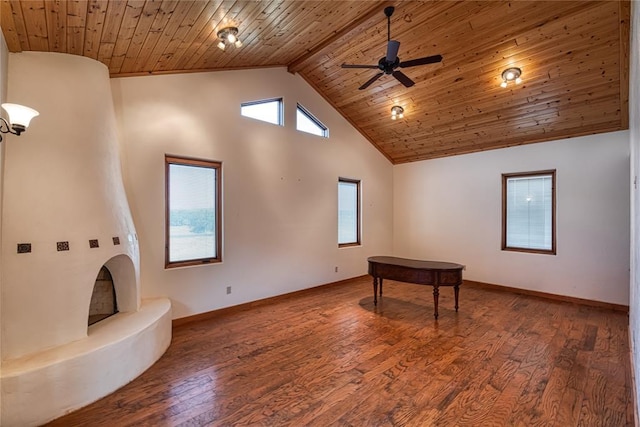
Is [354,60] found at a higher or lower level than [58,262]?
higher

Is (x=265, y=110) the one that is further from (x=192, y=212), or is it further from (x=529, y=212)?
(x=529, y=212)

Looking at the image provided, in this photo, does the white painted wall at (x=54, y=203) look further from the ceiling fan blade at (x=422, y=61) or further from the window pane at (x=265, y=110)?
the ceiling fan blade at (x=422, y=61)

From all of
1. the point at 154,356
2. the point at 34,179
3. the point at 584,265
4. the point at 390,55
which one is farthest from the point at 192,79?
the point at 584,265

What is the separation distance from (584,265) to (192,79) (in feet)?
22.0

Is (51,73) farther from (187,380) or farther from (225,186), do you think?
(187,380)

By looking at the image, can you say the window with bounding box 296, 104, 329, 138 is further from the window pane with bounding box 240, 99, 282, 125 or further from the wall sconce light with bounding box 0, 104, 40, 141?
the wall sconce light with bounding box 0, 104, 40, 141

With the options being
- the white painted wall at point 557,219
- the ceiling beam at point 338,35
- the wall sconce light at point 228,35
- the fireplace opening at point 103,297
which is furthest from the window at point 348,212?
the fireplace opening at point 103,297

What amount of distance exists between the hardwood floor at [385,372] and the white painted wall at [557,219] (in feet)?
2.67

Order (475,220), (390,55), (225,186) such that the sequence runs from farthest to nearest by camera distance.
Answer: (475,220) → (225,186) → (390,55)

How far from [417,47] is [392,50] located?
1267 mm

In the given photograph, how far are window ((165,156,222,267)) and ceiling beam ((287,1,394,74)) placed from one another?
223 cm

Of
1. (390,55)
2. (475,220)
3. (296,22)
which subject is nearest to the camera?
(390,55)

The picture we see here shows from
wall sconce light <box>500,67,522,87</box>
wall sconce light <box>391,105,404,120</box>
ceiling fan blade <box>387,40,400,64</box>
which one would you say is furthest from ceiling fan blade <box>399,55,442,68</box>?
wall sconce light <box>391,105,404,120</box>

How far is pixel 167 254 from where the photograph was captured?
387 centimetres
